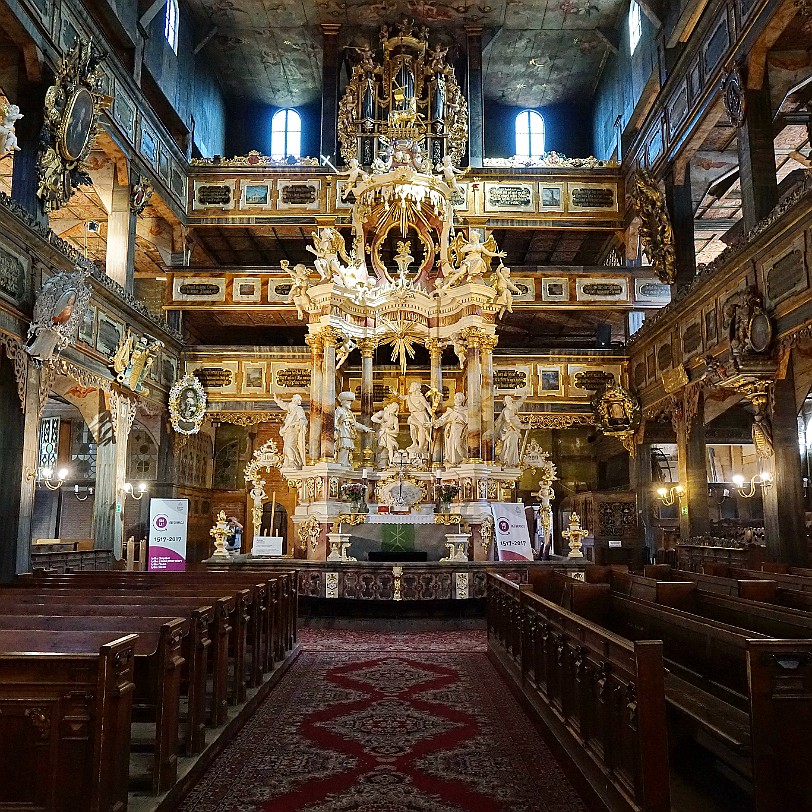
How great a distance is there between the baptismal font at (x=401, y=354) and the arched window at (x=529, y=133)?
7.34 m

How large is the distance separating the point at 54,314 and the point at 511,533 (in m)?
8.57

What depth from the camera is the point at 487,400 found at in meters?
15.3

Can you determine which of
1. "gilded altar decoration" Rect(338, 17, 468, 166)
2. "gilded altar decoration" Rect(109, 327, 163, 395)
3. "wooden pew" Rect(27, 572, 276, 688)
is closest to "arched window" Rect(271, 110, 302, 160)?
"gilded altar decoration" Rect(338, 17, 468, 166)

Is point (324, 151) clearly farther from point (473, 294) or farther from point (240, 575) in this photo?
point (240, 575)

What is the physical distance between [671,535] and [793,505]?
29.8 ft

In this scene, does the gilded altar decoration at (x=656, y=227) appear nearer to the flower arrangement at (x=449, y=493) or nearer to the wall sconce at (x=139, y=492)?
the flower arrangement at (x=449, y=493)

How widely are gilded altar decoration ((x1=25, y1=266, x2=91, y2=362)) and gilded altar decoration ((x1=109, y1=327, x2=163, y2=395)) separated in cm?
322

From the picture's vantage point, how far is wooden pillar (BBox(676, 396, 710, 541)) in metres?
15.0

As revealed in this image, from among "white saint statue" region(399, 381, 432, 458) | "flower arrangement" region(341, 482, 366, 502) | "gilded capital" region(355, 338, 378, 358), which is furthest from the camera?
"gilded capital" region(355, 338, 378, 358)

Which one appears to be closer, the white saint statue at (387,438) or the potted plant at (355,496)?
the potted plant at (355,496)

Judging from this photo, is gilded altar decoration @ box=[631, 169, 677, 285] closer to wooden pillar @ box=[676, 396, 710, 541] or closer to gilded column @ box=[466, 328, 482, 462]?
wooden pillar @ box=[676, 396, 710, 541]

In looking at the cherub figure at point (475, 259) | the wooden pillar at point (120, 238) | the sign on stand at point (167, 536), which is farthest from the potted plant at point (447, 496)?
the wooden pillar at point (120, 238)

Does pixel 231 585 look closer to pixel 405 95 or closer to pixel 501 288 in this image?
pixel 501 288

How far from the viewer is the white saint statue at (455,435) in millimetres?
15049
